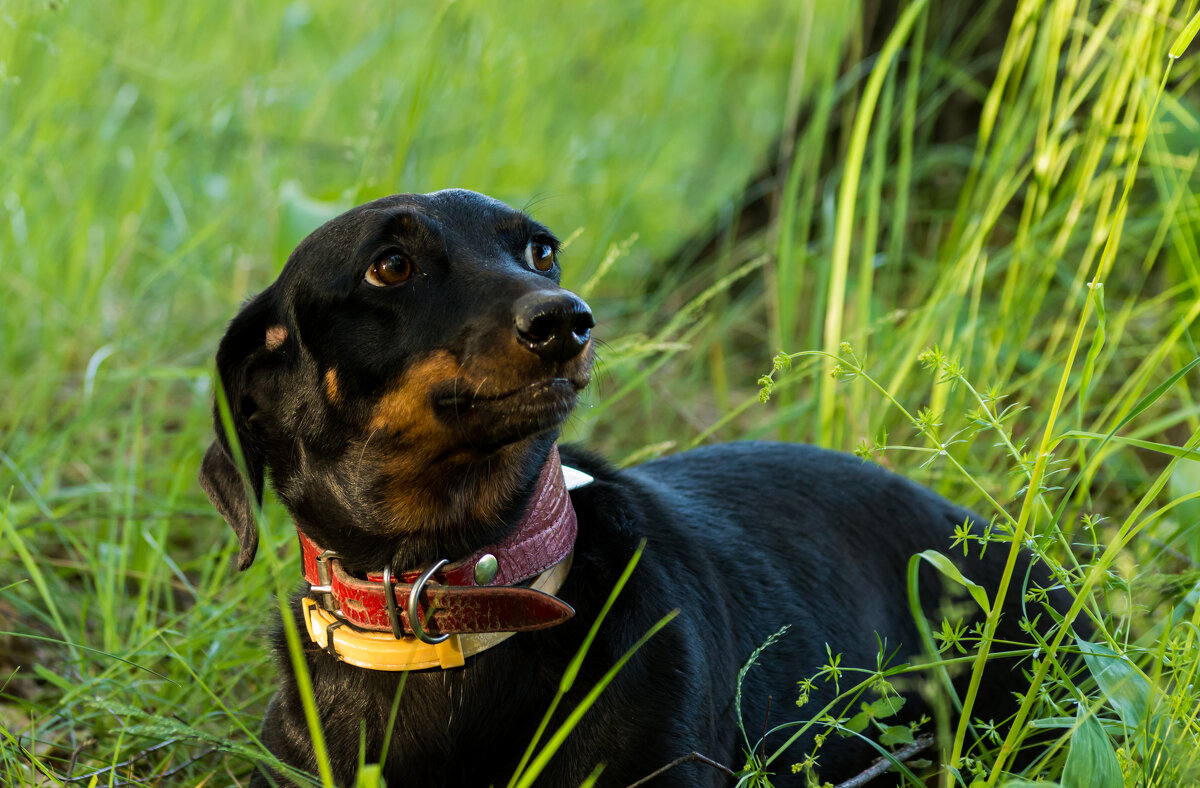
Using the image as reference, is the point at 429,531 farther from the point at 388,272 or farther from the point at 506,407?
the point at 388,272

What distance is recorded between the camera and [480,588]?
1.74 meters

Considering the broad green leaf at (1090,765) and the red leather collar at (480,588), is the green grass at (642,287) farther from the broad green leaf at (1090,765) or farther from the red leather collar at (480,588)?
the red leather collar at (480,588)

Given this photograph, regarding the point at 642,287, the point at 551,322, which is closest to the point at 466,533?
the point at 551,322

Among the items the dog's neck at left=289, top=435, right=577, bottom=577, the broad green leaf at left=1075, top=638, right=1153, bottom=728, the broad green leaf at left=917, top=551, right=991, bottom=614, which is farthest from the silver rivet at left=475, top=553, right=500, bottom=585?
the broad green leaf at left=1075, top=638, right=1153, bottom=728

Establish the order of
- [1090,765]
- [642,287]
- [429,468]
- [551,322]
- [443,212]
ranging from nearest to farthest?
[1090,765] → [551,322] → [429,468] → [443,212] → [642,287]

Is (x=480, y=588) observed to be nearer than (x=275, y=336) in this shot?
Yes

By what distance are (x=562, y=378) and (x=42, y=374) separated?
8.01 feet

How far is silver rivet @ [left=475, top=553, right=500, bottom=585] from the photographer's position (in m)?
1.80

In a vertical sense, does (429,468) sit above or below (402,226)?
below

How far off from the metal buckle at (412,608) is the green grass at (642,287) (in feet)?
0.98

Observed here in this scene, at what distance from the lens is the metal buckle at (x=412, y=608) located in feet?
5.73

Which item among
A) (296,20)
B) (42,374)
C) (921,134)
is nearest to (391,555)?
(42,374)

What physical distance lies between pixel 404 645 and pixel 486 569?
0.64ft

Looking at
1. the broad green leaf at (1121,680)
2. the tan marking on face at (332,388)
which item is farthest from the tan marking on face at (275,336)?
the broad green leaf at (1121,680)
